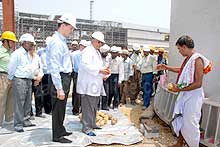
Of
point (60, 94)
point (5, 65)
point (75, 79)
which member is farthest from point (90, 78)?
point (75, 79)

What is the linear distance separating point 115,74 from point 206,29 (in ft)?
10.6

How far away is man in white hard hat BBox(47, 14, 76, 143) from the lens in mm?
4148

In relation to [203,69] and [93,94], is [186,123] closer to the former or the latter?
[203,69]

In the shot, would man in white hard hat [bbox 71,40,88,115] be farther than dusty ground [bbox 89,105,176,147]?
Yes

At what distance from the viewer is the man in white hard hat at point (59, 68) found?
415 cm

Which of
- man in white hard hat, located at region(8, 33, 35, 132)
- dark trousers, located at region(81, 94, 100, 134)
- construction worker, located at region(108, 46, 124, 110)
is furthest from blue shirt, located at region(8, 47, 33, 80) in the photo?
construction worker, located at region(108, 46, 124, 110)

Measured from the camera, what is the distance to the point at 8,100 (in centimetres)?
551

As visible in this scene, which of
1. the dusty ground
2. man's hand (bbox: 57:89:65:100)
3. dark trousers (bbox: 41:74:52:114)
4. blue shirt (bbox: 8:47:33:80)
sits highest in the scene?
blue shirt (bbox: 8:47:33:80)

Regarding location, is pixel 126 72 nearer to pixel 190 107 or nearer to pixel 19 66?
pixel 19 66

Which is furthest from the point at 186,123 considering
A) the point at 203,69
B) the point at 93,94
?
the point at 93,94

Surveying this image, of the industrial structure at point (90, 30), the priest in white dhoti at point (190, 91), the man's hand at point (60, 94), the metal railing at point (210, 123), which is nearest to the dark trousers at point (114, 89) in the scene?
the metal railing at point (210, 123)

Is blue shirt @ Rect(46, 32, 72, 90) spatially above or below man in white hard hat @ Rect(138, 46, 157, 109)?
above

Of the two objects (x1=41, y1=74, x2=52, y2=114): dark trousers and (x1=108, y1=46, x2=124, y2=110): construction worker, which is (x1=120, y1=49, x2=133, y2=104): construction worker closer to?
(x1=108, y1=46, x2=124, y2=110): construction worker

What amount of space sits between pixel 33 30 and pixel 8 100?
12520mm
